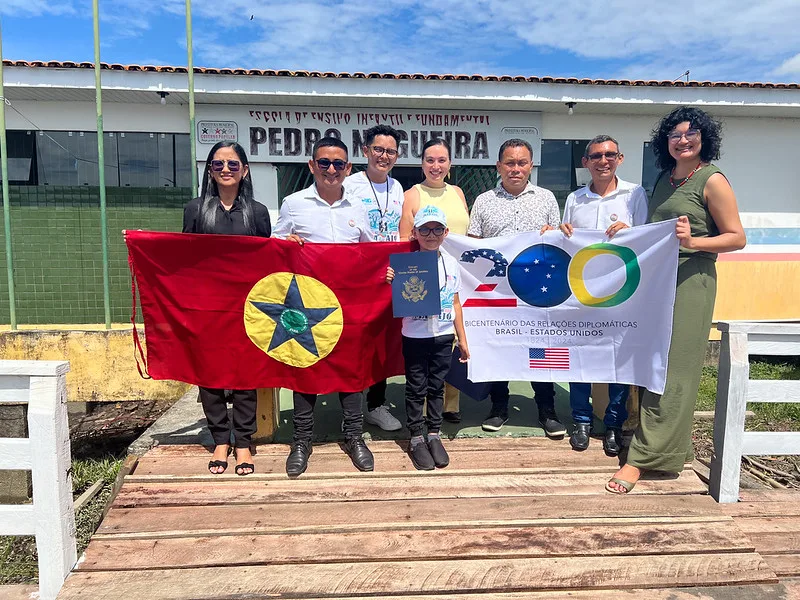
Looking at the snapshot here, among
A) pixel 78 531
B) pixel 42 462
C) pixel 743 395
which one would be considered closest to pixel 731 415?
pixel 743 395

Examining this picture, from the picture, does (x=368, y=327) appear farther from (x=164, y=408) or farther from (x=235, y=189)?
(x=164, y=408)

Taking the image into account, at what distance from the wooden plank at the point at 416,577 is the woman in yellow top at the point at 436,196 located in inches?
84.2

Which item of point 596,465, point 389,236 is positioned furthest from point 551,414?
point 389,236

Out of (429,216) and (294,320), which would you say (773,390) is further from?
(294,320)

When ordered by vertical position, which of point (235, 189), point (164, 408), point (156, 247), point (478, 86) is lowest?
point (164, 408)

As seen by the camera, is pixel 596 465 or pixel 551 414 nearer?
pixel 596 465

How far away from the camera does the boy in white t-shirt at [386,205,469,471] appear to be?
3.20m

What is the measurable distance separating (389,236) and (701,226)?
6.55 feet

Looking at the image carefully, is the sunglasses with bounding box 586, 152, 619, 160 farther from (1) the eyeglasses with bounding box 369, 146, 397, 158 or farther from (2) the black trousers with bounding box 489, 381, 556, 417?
(2) the black trousers with bounding box 489, 381, 556, 417

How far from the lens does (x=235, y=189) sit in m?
3.23

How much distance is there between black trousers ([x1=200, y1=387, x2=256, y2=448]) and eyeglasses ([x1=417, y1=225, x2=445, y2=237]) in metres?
1.50

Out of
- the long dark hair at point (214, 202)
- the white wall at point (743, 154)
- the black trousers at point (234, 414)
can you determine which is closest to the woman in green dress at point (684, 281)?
the black trousers at point (234, 414)

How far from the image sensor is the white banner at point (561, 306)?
335 centimetres

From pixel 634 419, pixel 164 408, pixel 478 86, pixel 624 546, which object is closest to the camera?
pixel 624 546
